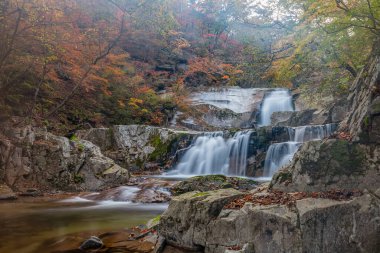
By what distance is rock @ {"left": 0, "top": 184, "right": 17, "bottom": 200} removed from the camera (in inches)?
377

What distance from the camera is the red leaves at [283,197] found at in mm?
3998

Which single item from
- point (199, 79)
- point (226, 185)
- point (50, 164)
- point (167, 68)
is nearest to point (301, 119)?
point (226, 185)

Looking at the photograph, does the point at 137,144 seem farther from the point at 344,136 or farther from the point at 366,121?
the point at 366,121

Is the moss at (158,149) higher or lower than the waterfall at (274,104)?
lower

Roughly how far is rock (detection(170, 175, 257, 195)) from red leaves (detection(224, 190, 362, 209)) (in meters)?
4.43

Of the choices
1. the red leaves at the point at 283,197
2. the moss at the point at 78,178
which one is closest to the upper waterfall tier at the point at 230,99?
the moss at the point at 78,178

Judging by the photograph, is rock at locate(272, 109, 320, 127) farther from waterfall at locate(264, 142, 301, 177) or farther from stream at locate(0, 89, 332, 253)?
waterfall at locate(264, 142, 301, 177)

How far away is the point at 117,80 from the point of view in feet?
59.8

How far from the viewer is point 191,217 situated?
4715 millimetres

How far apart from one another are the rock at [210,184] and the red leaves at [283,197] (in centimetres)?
443

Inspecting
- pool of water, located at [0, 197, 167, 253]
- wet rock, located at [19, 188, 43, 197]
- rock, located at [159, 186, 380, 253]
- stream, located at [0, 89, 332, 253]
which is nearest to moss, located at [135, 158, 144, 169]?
stream, located at [0, 89, 332, 253]

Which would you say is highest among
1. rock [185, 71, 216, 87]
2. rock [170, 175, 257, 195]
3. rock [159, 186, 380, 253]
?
rock [185, 71, 216, 87]

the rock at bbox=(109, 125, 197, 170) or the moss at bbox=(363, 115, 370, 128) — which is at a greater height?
the moss at bbox=(363, 115, 370, 128)

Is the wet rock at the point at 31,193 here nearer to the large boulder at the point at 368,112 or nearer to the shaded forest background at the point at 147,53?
the shaded forest background at the point at 147,53
